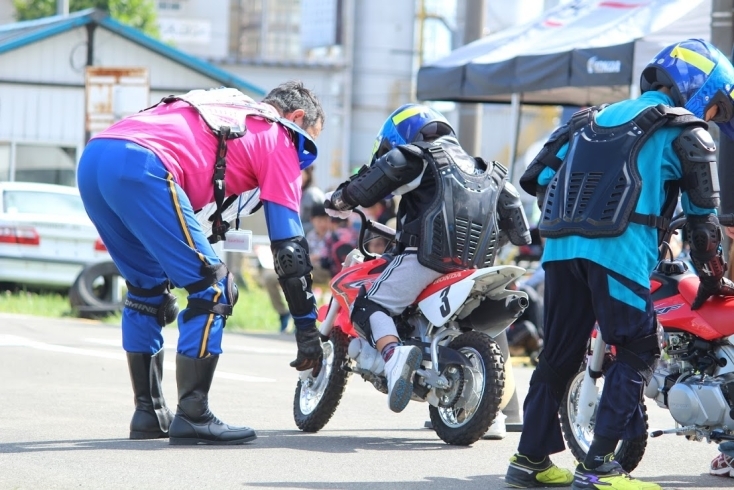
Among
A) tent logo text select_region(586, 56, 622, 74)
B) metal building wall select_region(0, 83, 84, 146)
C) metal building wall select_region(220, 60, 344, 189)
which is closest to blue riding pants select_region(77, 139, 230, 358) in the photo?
tent logo text select_region(586, 56, 622, 74)

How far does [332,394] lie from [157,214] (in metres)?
1.53

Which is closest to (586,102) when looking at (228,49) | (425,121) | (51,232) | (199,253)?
(51,232)

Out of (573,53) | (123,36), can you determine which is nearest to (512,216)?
(573,53)

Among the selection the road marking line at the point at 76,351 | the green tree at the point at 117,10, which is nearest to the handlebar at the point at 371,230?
the road marking line at the point at 76,351

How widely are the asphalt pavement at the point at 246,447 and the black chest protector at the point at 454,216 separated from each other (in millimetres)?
921

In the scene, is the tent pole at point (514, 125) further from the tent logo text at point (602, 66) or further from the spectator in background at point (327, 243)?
the spectator in background at point (327, 243)

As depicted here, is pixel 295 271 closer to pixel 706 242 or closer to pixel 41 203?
pixel 706 242

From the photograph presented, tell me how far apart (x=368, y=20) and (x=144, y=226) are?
151ft

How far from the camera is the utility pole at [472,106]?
18.2 meters

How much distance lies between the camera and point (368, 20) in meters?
51.5

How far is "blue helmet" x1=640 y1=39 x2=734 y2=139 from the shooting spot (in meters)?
5.40

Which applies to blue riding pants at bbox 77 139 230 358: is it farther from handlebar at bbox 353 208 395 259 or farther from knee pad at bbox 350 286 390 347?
handlebar at bbox 353 208 395 259

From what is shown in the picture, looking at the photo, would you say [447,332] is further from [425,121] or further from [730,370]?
[730,370]

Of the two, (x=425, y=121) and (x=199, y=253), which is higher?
(x=425, y=121)
